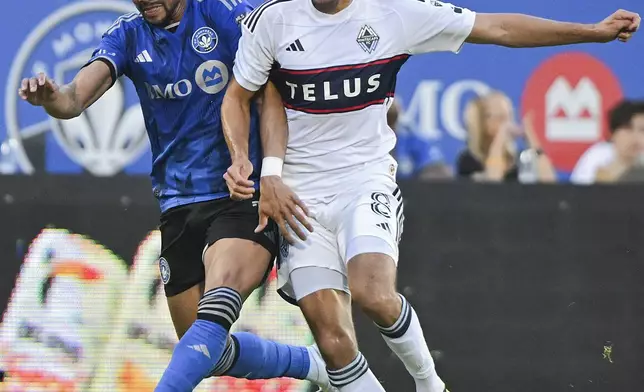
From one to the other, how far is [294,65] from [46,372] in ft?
7.83

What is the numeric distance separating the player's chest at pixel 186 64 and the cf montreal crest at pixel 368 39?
0.66 meters

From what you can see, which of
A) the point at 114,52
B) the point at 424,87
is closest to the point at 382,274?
the point at 114,52

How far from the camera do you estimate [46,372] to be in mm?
6375

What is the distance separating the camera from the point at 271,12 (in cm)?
521

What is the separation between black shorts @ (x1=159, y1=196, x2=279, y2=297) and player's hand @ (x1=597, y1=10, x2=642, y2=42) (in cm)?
171

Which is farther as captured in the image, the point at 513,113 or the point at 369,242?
the point at 513,113

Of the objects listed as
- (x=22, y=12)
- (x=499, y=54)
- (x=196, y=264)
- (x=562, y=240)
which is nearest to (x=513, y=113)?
(x=499, y=54)

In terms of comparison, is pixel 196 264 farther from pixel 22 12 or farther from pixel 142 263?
pixel 22 12

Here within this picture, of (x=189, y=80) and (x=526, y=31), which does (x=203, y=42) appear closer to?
(x=189, y=80)

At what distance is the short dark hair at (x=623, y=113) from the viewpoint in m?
9.16

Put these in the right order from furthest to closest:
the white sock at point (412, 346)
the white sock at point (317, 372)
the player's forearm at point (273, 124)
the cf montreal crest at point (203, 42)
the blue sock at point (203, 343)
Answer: the white sock at point (317, 372) < the cf montreal crest at point (203, 42) < the player's forearm at point (273, 124) < the white sock at point (412, 346) < the blue sock at point (203, 343)

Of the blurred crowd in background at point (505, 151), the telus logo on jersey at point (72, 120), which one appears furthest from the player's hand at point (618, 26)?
the telus logo on jersey at point (72, 120)

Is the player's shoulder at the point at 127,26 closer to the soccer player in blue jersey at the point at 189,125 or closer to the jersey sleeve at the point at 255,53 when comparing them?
the soccer player in blue jersey at the point at 189,125

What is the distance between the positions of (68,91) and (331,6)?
124cm
